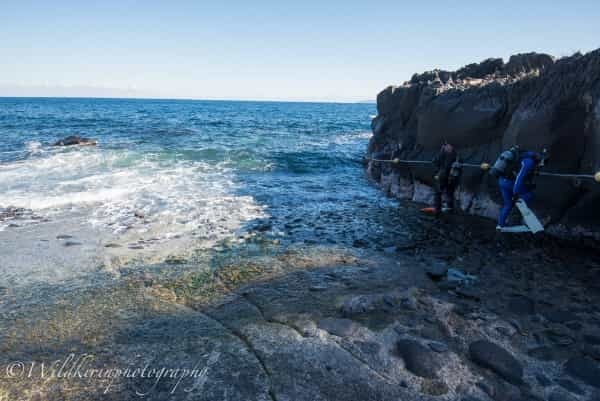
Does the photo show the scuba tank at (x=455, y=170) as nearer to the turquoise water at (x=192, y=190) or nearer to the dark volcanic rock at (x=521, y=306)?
the turquoise water at (x=192, y=190)

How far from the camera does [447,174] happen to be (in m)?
12.7

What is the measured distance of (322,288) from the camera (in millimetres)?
6984

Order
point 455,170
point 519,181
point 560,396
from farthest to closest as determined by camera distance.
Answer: point 455,170 → point 519,181 → point 560,396

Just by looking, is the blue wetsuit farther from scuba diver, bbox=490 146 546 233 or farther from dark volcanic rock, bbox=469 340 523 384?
dark volcanic rock, bbox=469 340 523 384

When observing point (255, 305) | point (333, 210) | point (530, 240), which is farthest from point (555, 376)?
point (333, 210)

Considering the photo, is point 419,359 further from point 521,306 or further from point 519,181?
point 519,181

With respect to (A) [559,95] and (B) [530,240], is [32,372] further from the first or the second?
(A) [559,95]

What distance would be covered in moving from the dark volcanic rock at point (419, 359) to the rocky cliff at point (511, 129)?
7.23 meters

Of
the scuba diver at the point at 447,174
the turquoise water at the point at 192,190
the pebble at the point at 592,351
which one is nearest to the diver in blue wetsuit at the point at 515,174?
the scuba diver at the point at 447,174

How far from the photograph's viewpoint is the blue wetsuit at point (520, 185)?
950 cm

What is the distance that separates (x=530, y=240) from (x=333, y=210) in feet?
19.7

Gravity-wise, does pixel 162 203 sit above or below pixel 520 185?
below

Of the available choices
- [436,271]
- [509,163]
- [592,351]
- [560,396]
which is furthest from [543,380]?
[509,163]

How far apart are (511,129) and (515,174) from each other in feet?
6.54
